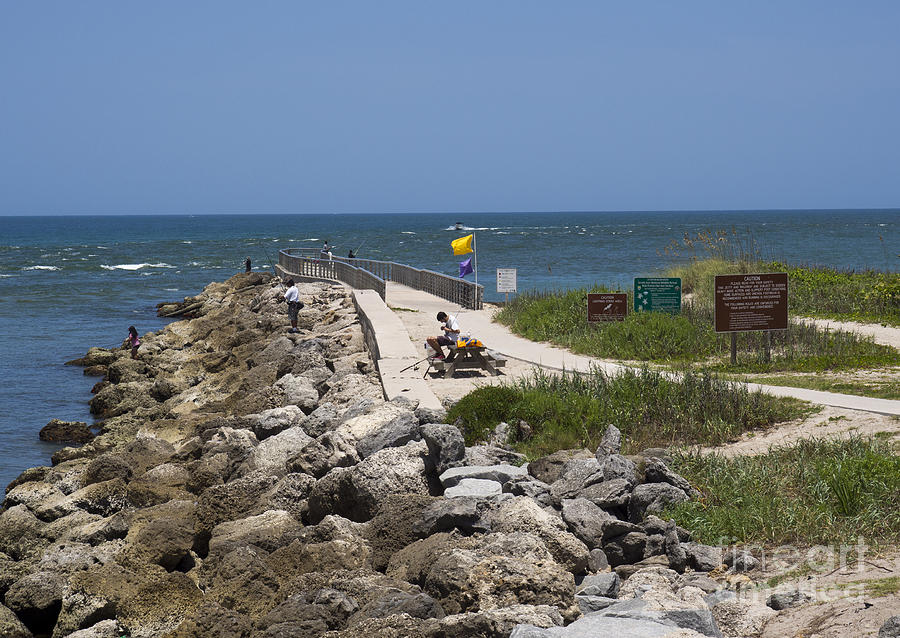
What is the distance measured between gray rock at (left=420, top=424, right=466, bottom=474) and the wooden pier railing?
1690cm

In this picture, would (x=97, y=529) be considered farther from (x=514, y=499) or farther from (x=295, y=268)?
(x=295, y=268)

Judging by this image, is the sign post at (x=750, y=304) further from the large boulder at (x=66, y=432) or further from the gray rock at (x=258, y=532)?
the large boulder at (x=66, y=432)

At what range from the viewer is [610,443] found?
9.65 meters

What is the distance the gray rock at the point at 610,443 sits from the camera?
31.3 ft

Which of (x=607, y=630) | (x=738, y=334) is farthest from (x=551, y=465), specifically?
(x=738, y=334)

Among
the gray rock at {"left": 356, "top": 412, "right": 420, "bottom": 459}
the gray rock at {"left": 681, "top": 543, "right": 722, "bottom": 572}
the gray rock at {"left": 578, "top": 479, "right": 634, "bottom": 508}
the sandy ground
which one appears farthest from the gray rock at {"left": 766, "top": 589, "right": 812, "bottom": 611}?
the sandy ground

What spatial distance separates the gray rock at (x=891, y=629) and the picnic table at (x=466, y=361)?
406 inches

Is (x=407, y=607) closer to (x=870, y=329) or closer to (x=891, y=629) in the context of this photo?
(x=891, y=629)

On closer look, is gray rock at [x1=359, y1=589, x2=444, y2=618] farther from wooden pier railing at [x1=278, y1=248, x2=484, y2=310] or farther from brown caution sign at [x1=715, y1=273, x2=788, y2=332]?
wooden pier railing at [x1=278, y1=248, x2=484, y2=310]

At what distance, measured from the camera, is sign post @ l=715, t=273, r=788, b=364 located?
51.8 ft

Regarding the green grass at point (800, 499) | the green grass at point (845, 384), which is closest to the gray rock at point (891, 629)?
the green grass at point (800, 499)

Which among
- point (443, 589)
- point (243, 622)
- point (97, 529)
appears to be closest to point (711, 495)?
point (443, 589)

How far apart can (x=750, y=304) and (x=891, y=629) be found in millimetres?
11342

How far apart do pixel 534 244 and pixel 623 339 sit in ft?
259
